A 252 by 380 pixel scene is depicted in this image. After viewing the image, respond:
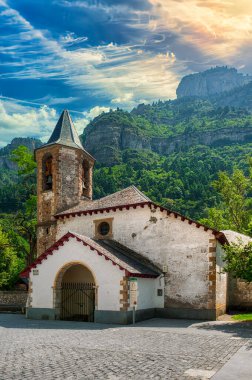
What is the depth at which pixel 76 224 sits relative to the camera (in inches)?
1033

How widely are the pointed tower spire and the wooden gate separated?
34.0 feet

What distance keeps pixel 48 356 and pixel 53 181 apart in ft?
59.2

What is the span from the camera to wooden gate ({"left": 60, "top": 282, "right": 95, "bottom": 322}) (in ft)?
72.7

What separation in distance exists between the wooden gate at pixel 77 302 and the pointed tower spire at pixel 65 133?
10.3 metres

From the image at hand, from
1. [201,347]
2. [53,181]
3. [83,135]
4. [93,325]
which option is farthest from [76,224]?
[83,135]

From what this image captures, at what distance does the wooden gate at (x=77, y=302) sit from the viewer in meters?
22.2

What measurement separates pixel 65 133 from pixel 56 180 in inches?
159

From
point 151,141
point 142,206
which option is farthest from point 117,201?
point 151,141

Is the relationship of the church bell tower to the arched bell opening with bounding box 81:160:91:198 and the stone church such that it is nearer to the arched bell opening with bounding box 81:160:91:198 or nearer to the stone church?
the arched bell opening with bounding box 81:160:91:198

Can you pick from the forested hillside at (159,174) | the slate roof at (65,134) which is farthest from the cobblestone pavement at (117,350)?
the slate roof at (65,134)

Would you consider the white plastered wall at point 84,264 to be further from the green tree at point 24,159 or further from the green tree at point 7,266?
the green tree at point 7,266

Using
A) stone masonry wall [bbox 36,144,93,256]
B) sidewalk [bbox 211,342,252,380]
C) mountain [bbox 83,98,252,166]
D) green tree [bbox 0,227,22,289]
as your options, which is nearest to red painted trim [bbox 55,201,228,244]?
stone masonry wall [bbox 36,144,93,256]

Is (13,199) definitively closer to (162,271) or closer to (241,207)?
(241,207)

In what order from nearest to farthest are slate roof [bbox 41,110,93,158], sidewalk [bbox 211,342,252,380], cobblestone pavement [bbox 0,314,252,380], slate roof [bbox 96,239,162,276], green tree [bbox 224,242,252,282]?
sidewalk [bbox 211,342,252,380], cobblestone pavement [bbox 0,314,252,380], green tree [bbox 224,242,252,282], slate roof [bbox 96,239,162,276], slate roof [bbox 41,110,93,158]
